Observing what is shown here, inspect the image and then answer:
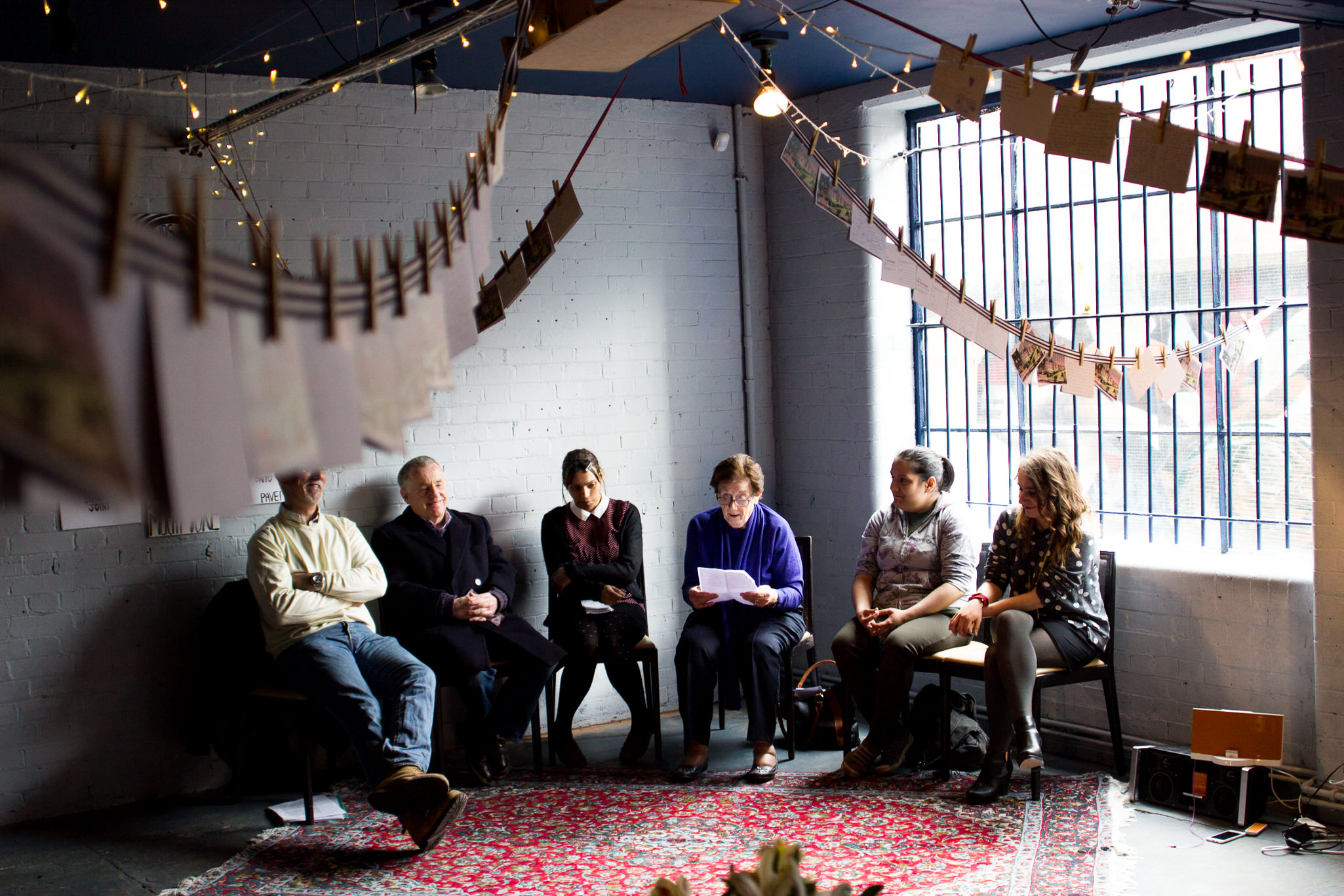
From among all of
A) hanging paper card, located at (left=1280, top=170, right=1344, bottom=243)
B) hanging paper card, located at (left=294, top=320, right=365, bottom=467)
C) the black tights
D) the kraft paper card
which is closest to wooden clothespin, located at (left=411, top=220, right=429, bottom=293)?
hanging paper card, located at (left=294, top=320, right=365, bottom=467)

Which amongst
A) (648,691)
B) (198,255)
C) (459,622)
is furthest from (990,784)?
(198,255)

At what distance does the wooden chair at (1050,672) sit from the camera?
4.04m

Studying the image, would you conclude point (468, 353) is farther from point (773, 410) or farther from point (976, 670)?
point (976, 670)

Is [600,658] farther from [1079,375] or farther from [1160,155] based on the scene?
[1160,155]

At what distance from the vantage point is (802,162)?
363cm

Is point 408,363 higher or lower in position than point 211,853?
higher

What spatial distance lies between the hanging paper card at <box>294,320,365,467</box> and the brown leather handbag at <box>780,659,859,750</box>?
3726mm

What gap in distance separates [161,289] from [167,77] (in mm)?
3800

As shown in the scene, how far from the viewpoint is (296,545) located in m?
4.18

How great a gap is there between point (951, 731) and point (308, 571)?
94.7 inches

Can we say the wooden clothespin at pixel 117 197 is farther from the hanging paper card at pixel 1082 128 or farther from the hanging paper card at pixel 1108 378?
the hanging paper card at pixel 1108 378

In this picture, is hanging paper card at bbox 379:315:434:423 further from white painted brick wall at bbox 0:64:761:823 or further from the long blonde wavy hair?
the long blonde wavy hair

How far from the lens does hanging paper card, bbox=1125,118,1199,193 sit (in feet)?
8.75

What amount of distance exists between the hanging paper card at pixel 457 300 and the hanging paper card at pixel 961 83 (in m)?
1.80
